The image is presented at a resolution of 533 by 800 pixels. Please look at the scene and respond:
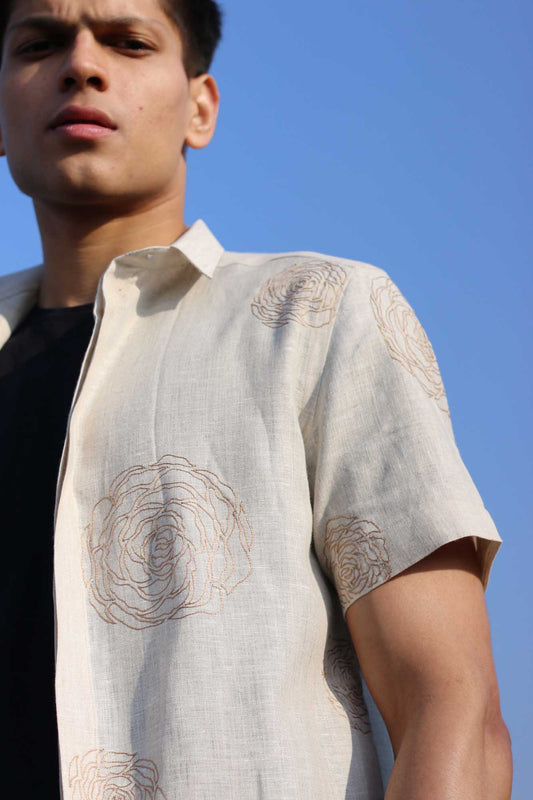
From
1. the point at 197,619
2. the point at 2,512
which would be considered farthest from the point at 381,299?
the point at 2,512

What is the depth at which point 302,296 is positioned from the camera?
1487 mm

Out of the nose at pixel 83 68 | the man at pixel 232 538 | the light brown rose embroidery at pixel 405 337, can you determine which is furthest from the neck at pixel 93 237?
the light brown rose embroidery at pixel 405 337

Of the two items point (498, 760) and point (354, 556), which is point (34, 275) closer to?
point (354, 556)

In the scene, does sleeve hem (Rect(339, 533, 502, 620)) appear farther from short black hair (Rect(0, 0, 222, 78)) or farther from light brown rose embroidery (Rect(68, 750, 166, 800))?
short black hair (Rect(0, 0, 222, 78))

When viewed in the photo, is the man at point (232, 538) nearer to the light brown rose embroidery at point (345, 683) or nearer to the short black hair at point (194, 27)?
the light brown rose embroidery at point (345, 683)

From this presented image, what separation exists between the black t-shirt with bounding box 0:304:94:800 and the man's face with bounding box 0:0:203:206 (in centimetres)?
26

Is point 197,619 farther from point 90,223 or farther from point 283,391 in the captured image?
point 90,223

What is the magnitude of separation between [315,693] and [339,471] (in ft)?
0.97

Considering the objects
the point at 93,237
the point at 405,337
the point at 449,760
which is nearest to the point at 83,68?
the point at 93,237

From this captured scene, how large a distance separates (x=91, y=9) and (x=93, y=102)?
0.20m

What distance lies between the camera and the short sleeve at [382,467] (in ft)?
3.96

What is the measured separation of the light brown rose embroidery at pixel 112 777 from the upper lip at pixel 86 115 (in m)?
1.08

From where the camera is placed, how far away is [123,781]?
116 centimetres

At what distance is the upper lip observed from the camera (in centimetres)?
167
